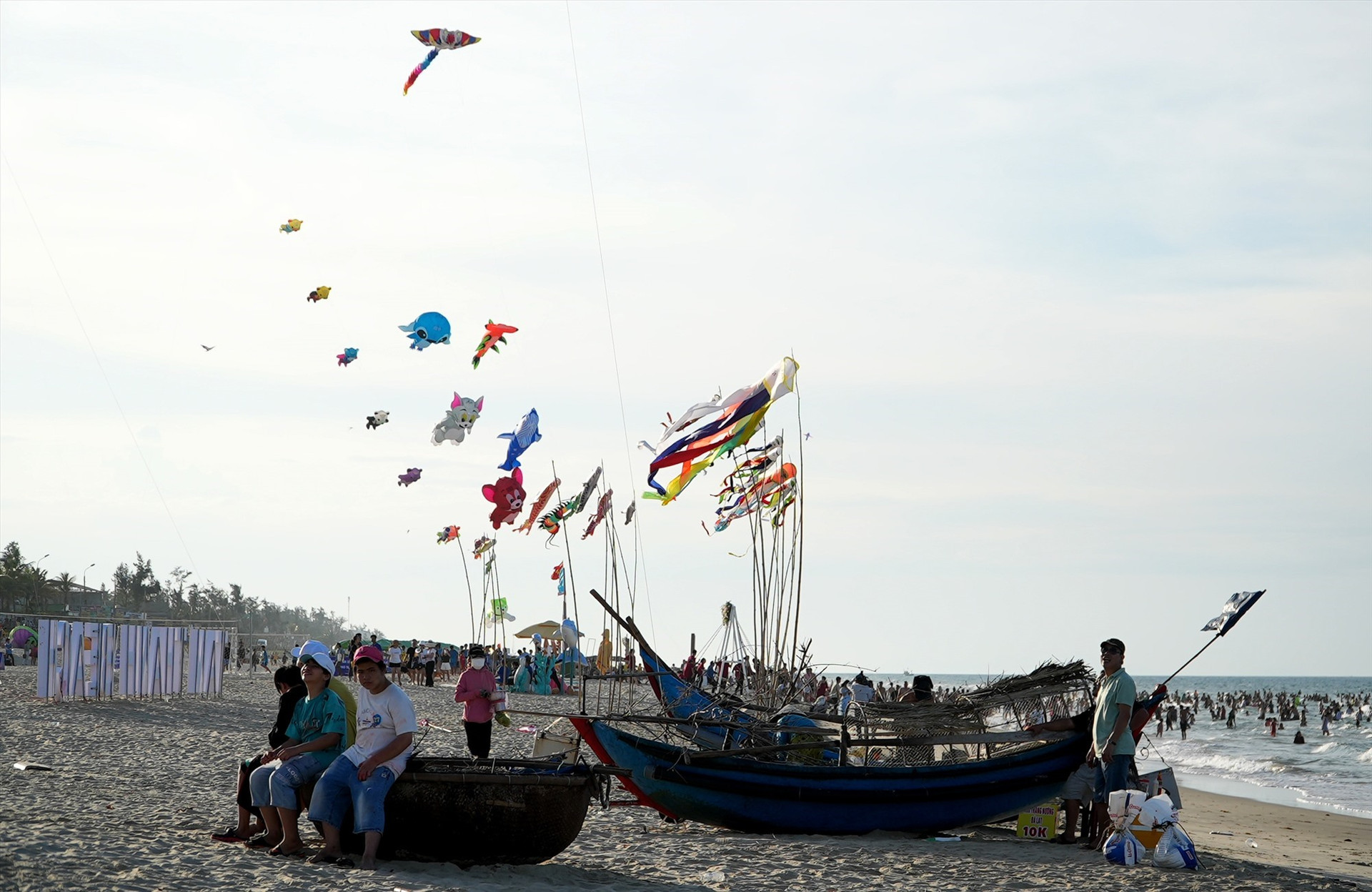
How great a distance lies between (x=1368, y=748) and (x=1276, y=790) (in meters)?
19.0

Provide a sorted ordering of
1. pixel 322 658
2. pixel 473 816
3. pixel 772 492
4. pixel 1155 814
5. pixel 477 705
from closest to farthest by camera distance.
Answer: pixel 473 816
pixel 322 658
pixel 1155 814
pixel 477 705
pixel 772 492

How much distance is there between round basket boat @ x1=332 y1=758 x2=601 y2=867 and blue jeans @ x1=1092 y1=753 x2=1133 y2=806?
3991mm

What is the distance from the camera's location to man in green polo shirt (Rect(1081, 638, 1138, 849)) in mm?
9430

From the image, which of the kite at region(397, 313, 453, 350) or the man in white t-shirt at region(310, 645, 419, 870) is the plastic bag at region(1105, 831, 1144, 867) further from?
the kite at region(397, 313, 453, 350)

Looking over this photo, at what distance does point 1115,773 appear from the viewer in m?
9.56

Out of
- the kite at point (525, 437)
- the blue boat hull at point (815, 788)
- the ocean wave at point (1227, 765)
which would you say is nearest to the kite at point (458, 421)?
the kite at point (525, 437)

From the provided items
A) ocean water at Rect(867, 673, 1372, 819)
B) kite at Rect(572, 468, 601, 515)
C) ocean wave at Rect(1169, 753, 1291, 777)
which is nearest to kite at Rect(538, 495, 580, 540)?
kite at Rect(572, 468, 601, 515)

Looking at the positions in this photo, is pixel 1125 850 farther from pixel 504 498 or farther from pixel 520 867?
pixel 504 498

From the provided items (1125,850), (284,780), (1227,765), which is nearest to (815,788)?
(1125,850)

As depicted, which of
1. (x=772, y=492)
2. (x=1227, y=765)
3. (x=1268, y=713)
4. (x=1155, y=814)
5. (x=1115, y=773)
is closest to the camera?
(x=1155, y=814)

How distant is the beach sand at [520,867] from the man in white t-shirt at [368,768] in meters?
0.25

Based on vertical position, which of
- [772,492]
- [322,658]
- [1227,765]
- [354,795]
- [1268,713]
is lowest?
[1268,713]

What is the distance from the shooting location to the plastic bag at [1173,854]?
9156 millimetres

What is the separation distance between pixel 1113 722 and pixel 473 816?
15.2 feet
